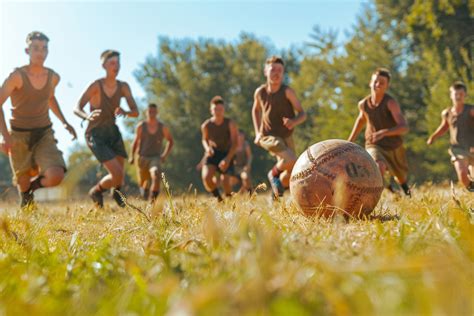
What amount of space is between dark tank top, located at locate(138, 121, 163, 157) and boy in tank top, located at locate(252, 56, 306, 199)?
187 inches

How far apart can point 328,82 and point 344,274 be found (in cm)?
3511

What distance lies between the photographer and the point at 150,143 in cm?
1280

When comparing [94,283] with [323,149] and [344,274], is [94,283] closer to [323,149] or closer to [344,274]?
[344,274]

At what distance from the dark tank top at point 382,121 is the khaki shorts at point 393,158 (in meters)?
0.09

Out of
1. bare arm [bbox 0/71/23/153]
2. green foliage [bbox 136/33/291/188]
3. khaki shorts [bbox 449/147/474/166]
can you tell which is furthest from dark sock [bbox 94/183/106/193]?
green foliage [bbox 136/33/291/188]

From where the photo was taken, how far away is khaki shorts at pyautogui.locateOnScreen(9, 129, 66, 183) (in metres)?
7.60

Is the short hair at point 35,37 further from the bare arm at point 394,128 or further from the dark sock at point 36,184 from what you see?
the bare arm at point 394,128

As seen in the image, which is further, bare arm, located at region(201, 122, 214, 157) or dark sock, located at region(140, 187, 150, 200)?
dark sock, located at region(140, 187, 150, 200)

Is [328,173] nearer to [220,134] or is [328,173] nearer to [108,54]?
[108,54]

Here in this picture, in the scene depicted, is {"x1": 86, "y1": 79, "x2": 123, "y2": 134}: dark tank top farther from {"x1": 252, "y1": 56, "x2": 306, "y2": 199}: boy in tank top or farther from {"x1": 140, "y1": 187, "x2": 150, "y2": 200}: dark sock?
{"x1": 140, "y1": 187, "x2": 150, "y2": 200}: dark sock

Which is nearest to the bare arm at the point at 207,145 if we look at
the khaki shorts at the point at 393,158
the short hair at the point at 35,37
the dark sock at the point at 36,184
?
the khaki shorts at the point at 393,158

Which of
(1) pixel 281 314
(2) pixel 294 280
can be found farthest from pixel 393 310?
(2) pixel 294 280

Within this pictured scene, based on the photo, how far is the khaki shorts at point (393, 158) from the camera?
8.53 meters

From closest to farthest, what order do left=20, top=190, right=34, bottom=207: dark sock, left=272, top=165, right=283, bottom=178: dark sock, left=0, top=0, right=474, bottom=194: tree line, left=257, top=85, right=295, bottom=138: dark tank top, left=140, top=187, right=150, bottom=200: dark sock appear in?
left=20, top=190, right=34, bottom=207: dark sock < left=272, top=165, right=283, bottom=178: dark sock < left=257, top=85, right=295, bottom=138: dark tank top < left=140, top=187, right=150, bottom=200: dark sock < left=0, top=0, right=474, bottom=194: tree line
